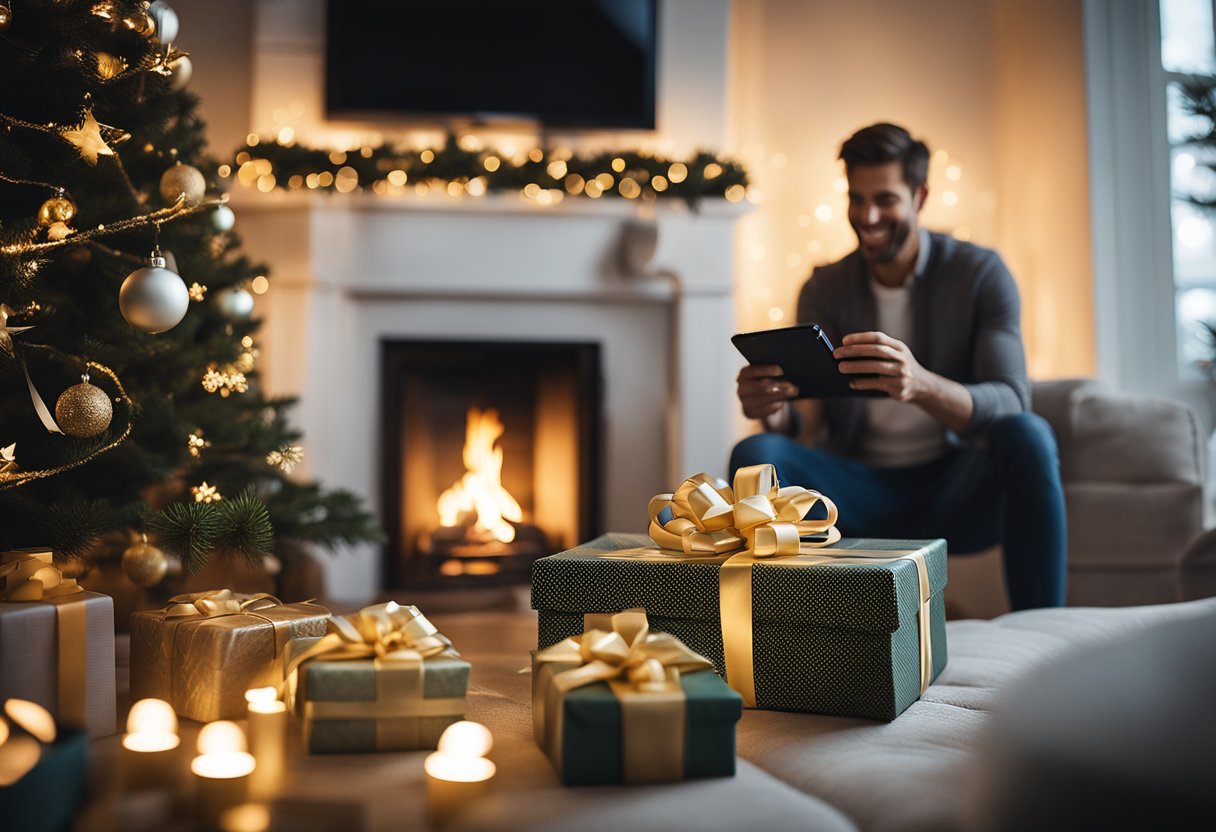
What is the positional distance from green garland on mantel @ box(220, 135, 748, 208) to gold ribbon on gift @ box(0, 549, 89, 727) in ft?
5.85

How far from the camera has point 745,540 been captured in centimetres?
89

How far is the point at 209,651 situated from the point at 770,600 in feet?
1.54

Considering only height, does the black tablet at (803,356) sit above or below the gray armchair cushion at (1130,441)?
above

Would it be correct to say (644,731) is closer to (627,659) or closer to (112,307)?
(627,659)

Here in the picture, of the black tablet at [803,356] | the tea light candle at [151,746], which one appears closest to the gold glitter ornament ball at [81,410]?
the tea light candle at [151,746]

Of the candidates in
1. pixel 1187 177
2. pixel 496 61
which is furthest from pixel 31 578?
pixel 1187 177

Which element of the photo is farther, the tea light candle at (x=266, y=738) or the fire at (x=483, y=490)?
the fire at (x=483, y=490)

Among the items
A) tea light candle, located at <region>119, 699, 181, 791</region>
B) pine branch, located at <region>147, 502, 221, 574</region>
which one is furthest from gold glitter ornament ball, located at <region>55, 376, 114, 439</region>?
tea light candle, located at <region>119, 699, 181, 791</region>

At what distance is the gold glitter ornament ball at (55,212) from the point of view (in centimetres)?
103

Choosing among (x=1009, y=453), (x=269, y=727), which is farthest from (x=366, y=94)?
(x=269, y=727)

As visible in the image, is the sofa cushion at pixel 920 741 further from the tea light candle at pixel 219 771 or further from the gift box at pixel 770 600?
the tea light candle at pixel 219 771

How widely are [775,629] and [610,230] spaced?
191 centimetres

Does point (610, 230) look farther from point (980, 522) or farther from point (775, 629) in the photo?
point (775, 629)

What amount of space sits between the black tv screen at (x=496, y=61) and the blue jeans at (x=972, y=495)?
4.72 feet
